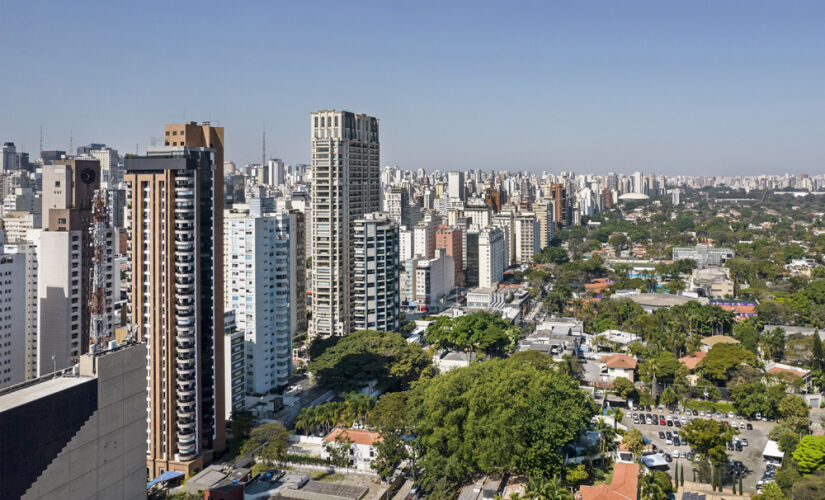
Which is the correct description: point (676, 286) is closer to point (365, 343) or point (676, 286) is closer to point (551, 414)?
point (365, 343)

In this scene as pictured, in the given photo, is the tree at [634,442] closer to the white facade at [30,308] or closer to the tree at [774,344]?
the tree at [774,344]

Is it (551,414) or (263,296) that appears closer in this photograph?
(551,414)

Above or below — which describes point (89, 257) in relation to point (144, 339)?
above

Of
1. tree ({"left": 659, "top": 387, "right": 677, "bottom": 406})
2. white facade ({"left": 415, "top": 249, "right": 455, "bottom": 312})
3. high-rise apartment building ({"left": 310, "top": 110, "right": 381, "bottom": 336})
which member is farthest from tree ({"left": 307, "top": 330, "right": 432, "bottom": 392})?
white facade ({"left": 415, "top": 249, "right": 455, "bottom": 312})

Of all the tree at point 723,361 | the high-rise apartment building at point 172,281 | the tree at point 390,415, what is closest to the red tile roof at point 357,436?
the tree at point 390,415

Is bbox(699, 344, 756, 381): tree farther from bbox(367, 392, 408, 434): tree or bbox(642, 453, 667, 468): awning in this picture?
bbox(367, 392, 408, 434): tree

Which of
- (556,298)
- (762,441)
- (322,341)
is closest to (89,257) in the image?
(322,341)

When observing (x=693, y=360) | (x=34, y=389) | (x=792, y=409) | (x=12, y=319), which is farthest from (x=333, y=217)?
(x=34, y=389)
